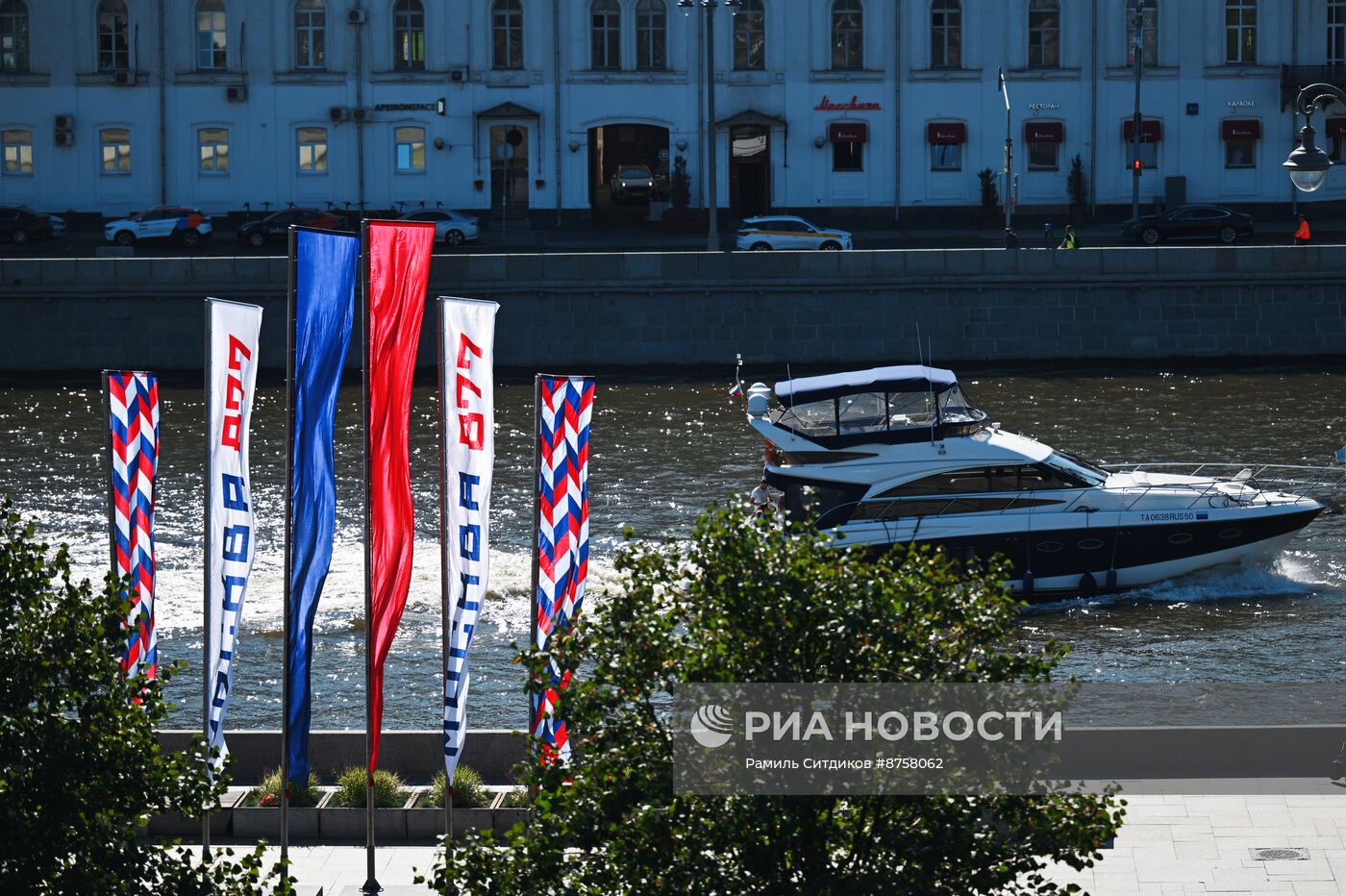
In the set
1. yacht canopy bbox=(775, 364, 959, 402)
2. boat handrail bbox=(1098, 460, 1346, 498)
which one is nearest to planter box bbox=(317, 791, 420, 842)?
yacht canopy bbox=(775, 364, 959, 402)

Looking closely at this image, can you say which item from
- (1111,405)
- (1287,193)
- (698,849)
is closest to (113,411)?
(698,849)

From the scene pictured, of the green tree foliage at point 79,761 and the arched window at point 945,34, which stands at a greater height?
the arched window at point 945,34

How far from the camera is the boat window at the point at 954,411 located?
2588 centimetres

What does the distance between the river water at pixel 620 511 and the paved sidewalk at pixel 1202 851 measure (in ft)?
21.7

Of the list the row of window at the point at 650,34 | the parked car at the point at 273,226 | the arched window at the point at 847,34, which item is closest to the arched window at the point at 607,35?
the row of window at the point at 650,34

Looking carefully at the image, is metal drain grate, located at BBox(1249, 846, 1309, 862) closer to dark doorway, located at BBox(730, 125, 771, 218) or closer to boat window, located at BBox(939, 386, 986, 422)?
boat window, located at BBox(939, 386, 986, 422)

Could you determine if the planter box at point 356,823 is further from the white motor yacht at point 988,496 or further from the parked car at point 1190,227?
the parked car at point 1190,227

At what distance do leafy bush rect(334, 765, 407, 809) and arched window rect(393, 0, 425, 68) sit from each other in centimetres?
4730

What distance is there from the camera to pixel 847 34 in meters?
60.3

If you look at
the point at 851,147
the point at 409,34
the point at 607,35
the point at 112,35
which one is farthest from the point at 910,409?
the point at 112,35

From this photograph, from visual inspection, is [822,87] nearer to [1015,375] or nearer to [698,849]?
[1015,375]

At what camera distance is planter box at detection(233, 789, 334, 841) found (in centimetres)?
1511

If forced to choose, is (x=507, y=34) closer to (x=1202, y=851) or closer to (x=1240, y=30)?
(x=1240, y=30)

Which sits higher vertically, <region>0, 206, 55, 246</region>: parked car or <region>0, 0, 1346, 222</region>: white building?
<region>0, 0, 1346, 222</region>: white building
